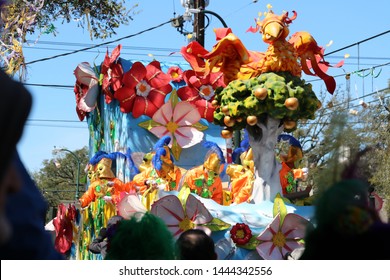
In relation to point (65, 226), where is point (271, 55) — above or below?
above

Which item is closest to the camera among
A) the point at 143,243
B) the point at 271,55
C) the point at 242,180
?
the point at 143,243

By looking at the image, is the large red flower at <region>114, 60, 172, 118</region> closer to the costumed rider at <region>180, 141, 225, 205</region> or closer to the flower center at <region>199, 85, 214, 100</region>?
the flower center at <region>199, 85, 214, 100</region>

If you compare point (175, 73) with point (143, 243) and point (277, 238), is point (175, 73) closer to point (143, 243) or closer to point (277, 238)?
point (277, 238)

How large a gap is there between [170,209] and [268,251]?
108 centimetres

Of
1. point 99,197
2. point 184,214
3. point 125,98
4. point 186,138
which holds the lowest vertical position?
point 184,214

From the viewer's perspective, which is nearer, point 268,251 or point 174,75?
point 268,251

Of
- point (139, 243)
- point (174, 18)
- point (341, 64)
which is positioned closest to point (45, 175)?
point (174, 18)

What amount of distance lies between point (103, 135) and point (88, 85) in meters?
0.89

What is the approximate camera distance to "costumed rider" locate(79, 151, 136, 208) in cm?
1001

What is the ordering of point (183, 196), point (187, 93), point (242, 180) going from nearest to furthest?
point (183, 196) → point (242, 180) → point (187, 93)

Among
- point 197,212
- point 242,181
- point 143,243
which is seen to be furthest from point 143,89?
point 143,243

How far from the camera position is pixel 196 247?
2996mm
